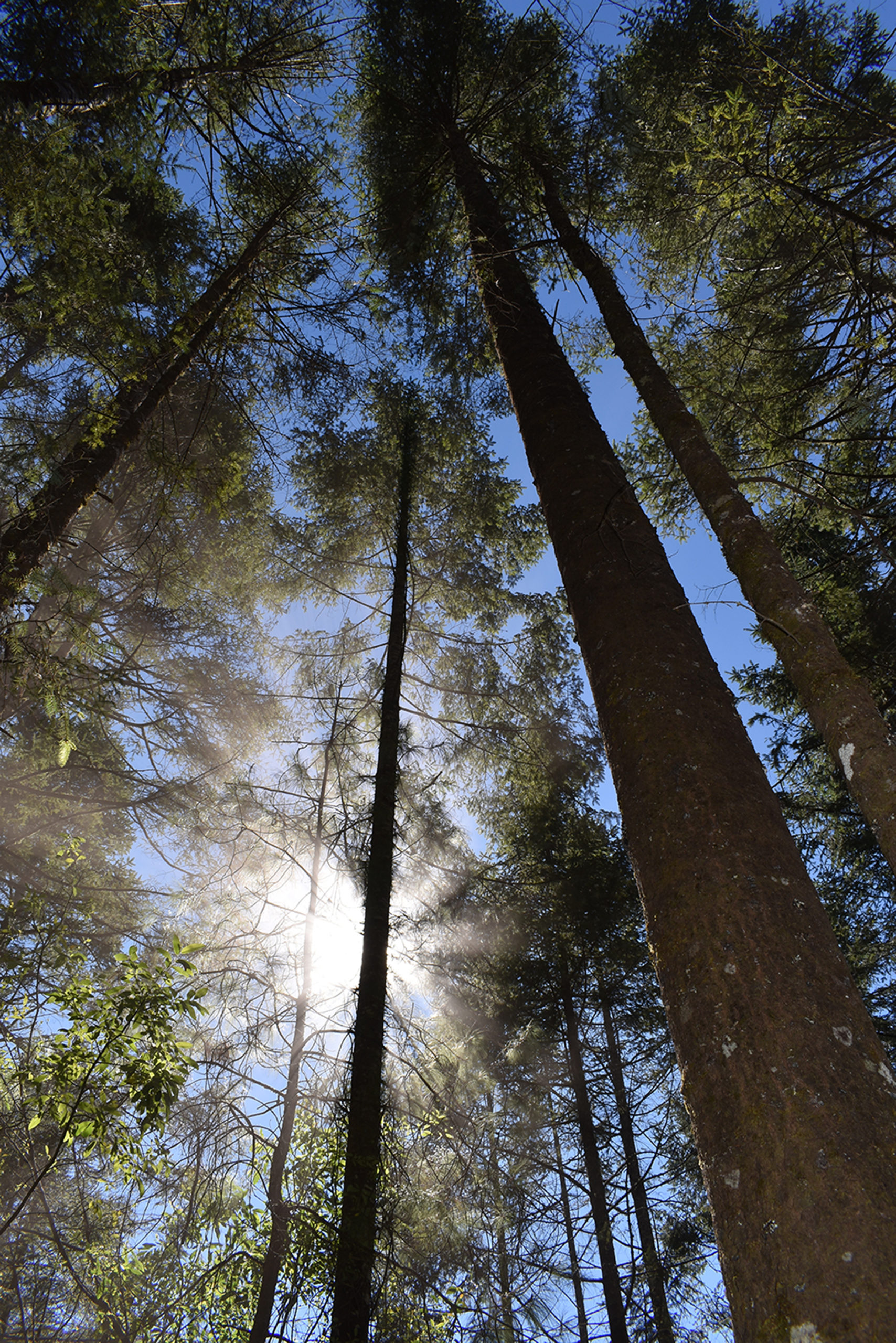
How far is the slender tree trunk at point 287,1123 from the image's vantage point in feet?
19.8

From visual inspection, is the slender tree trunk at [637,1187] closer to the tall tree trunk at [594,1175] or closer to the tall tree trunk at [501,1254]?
the tall tree trunk at [594,1175]

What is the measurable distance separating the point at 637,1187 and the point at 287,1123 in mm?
4661

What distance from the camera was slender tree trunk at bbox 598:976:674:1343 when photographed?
7.89 m

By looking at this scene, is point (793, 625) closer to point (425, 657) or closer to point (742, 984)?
point (742, 984)

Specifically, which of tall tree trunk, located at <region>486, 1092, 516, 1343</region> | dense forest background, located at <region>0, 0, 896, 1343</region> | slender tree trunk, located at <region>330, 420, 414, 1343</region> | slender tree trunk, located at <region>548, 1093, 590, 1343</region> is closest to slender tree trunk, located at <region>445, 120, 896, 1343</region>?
dense forest background, located at <region>0, 0, 896, 1343</region>

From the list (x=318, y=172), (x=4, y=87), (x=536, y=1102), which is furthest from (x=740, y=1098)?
(x=536, y=1102)

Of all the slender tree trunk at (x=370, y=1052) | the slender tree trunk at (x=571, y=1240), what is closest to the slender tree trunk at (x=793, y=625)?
the slender tree trunk at (x=370, y=1052)

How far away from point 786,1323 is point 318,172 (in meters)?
9.02

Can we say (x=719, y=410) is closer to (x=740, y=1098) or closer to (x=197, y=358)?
(x=197, y=358)

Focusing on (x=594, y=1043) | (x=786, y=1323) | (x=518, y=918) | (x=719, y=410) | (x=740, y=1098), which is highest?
(x=719, y=410)

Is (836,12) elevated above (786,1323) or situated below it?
above

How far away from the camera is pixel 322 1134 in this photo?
5926 millimetres

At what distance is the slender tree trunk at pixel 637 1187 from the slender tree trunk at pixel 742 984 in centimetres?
857

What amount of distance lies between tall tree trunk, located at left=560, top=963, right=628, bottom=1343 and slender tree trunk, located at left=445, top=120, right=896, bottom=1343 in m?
8.36
